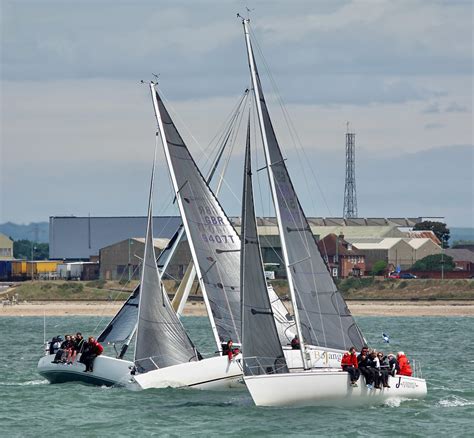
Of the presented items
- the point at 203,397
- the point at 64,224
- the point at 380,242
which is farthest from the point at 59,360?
the point at 64,224

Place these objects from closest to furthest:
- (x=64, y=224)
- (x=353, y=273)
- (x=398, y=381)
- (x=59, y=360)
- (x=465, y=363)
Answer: (x=398, y=381) < (x=59, y=360) < (x=465, y=363) < (x=353, y=273) < (x=64, y=224)

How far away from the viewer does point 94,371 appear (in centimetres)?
5147

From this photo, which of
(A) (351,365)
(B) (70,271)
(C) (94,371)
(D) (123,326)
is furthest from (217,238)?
(B) (70,271)

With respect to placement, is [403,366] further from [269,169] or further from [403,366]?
[269,169]

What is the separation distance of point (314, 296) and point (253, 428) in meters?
6.45

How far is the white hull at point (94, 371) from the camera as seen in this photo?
5041cm

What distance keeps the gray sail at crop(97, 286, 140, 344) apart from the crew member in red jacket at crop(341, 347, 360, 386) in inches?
448

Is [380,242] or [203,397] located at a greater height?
[380,242]

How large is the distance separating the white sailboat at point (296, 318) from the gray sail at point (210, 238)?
5925mm

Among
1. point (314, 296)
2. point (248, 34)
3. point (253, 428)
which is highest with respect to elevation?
point (248, 34)

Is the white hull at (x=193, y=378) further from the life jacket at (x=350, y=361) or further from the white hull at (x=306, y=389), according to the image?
the life jacket at (x=350, y=361)

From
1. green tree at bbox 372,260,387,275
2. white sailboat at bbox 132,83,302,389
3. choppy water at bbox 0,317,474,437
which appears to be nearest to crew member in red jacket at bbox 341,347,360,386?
choppy water at bbox 0,317,474,437

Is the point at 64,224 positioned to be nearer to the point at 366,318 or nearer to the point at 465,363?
the point at 366,318

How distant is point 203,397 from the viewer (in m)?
Answer: 47.8
